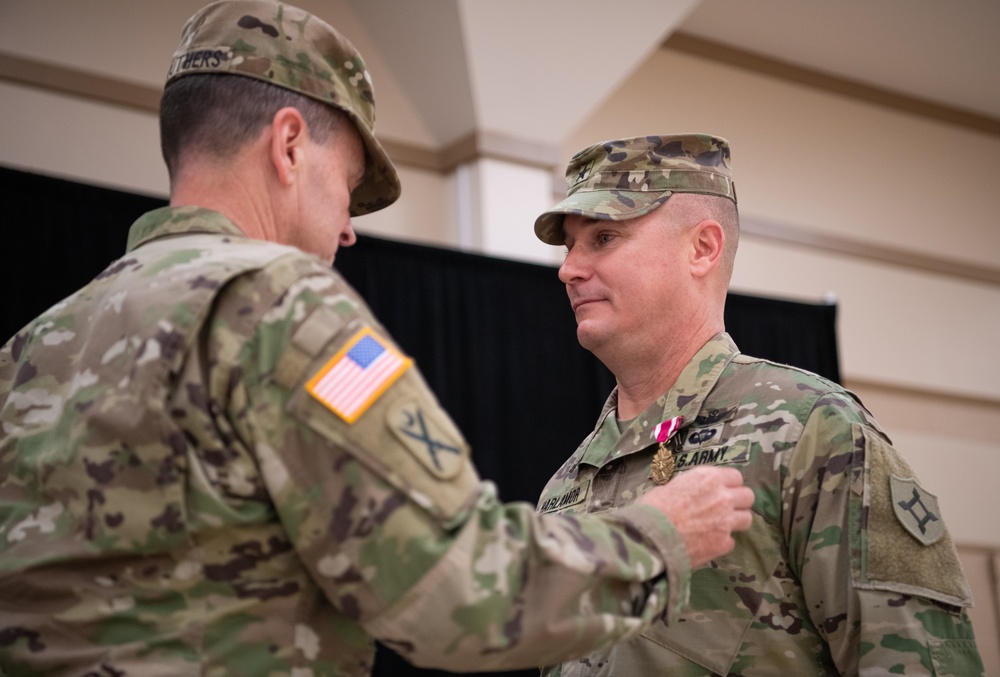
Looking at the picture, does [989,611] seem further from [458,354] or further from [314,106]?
[314,106]

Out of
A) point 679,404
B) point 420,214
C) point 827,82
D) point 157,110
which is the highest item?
point 827,82

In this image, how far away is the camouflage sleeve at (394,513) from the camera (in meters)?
1.28

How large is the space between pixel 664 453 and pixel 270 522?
38.0 inches

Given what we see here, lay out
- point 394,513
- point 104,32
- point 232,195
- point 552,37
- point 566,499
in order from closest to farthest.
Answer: point 394,513 → point 232,195 → point 566,499 → point 104,32 → point 552,37

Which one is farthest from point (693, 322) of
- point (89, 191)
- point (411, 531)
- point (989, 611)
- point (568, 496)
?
point (989, 611)

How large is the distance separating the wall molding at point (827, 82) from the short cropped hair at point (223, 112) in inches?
232

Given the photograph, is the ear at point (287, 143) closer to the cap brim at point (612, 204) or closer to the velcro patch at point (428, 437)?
the velcro patch at point (428, 437)

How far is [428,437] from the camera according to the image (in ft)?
4.29

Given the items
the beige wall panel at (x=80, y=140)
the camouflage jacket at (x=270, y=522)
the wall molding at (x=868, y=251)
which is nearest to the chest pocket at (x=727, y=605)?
the camouflage jacket at (x=270, y=522)

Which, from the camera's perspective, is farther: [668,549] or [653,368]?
[653,368]

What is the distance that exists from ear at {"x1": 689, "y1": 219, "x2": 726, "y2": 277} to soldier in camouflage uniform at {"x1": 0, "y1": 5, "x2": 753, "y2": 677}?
104 centimetres

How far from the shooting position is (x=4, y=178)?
4.12 metres

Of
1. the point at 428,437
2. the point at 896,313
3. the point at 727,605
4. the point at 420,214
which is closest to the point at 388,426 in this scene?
the point at 428,437

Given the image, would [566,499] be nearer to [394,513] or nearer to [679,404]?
[679,404]
